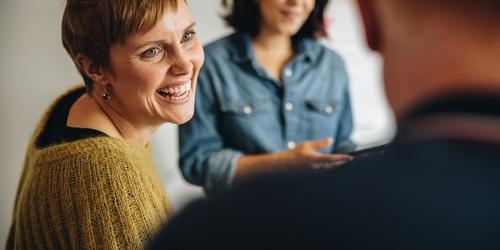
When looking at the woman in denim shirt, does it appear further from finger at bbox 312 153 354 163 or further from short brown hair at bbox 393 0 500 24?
short brown hair at bbox 393 0 500 24

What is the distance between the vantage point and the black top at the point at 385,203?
0.28 meters

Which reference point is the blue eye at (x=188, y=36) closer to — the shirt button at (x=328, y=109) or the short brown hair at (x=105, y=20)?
the short brown hair at (x=105, y=20)

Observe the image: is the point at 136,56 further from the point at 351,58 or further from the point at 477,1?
the point at 351,58

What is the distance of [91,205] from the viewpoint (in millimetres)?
718

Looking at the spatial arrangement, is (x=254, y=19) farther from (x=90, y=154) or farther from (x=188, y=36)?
(x=90, y=154)

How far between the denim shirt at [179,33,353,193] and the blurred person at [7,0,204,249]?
28cm

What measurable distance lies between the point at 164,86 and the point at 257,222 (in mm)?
535

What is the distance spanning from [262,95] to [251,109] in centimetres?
5

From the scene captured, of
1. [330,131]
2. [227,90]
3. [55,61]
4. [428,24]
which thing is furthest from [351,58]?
[428,24]

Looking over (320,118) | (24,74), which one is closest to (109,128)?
(24,74)

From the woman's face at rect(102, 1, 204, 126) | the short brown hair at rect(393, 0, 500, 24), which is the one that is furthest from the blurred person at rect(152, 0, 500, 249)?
the woman's face at rect(102, 1, 204, 126)

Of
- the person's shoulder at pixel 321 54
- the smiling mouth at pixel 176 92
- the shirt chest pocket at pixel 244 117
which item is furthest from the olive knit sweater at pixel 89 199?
the person's shoulder at pixel 321 54

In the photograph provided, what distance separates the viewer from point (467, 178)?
0.92 feet

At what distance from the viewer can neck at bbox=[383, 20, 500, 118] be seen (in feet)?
0.95
